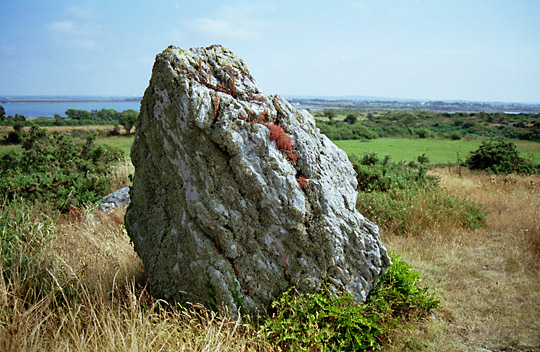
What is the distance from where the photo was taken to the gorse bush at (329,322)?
9.96ft

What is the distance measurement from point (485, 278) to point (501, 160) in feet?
33.6

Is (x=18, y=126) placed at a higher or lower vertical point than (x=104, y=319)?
higher

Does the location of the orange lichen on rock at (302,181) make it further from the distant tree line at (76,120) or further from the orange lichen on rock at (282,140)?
the distant tree line at (76,120)

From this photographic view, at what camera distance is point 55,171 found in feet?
31.6

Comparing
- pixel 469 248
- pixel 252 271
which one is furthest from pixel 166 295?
pixel 469 248

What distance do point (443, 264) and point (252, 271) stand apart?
368 cm

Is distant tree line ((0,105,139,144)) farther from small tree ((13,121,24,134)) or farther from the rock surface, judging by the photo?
the rock surface

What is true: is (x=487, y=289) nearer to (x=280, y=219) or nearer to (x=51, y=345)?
(x=280, y=219)

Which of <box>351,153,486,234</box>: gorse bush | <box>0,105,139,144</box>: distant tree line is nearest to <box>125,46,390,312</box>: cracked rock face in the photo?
<box>351,153,486,234</box>: gorse bush

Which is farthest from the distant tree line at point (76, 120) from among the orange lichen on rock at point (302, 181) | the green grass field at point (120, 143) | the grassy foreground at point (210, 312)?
the orange lichen on rock at point (302, 181)

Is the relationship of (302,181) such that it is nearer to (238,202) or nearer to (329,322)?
(238,202)

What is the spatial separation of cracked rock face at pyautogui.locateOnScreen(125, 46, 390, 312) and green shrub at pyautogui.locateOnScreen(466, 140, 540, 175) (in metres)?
12.1

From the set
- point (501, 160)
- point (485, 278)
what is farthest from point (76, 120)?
point (485, 278)

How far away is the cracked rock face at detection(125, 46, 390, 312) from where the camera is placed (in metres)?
3.15
